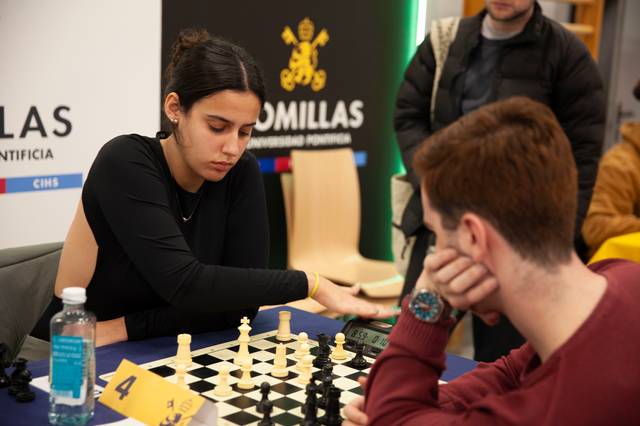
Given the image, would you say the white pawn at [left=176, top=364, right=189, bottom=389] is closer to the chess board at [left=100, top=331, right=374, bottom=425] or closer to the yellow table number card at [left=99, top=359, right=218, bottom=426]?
the chess board at [left=100, top=331, right=374, bottom=425]

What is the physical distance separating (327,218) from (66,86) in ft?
6.19

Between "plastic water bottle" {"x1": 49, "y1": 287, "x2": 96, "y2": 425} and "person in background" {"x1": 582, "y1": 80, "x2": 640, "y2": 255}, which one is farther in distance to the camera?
"person in background" {"x1": 582, "y1": 80, "x2": 640, "y2": 255}

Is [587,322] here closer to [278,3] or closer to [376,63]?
[278,3]

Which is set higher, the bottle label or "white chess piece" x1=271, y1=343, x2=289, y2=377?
the bottle label

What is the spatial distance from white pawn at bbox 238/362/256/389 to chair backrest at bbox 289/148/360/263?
10.2 ft

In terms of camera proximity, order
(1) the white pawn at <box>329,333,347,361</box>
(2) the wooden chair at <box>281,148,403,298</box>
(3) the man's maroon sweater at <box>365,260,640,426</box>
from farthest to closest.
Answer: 1. (2) the wooden chair at <box>281,148,403,298</box>
2. (1) the white pawn at <box>329,333,347,361</box>
3. (3) the man's maroon sweater at <box>365,260,640,426</box>

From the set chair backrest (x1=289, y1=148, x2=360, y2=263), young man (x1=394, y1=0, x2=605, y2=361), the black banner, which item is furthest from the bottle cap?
chair backrest (x1=289, y1=148, x2=360, y2=263)

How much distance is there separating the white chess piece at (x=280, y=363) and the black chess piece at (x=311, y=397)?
20 centimetres

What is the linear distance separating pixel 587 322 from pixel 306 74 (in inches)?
163

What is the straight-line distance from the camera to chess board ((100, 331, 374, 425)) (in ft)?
5.90

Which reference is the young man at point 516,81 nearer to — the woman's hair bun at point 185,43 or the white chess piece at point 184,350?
the woman's hair bun at point 185,43

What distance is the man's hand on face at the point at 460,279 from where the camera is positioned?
1446 millimetres

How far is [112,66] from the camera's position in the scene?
4.24 meters

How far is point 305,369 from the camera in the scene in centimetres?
204
